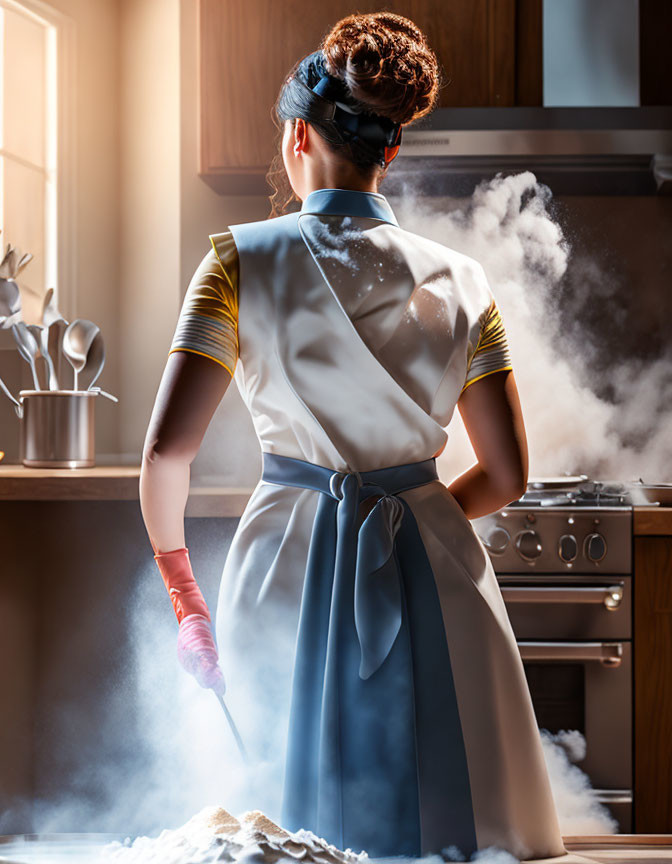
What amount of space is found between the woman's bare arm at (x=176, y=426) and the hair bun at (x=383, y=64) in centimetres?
29

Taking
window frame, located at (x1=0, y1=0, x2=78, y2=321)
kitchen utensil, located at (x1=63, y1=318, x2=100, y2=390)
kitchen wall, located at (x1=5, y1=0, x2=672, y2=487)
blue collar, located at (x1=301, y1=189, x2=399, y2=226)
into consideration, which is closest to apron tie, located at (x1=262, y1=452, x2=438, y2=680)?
blue collar, located at (x1=301, y1=189, x2=399, y2=226)

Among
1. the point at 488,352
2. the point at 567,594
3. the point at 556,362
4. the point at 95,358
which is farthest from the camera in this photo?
the point at 556,362

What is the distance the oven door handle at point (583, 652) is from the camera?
1.62m

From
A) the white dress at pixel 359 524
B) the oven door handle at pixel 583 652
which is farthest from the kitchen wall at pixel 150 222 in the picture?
the white dress at pixel 359 524

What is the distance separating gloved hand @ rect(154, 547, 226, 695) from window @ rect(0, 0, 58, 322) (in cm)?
164

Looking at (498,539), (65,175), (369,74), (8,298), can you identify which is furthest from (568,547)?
(65,175)

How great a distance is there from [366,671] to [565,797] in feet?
3.59

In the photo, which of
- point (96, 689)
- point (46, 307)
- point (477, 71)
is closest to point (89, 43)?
point (46, 307)

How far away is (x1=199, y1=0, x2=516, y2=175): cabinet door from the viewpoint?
1.81m

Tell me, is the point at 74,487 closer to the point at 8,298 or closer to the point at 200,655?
the point at 8,298

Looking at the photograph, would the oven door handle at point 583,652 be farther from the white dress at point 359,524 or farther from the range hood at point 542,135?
the range hood at point 542,135

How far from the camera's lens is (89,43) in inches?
90.6

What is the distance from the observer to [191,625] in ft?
2.56

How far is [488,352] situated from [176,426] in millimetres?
329
